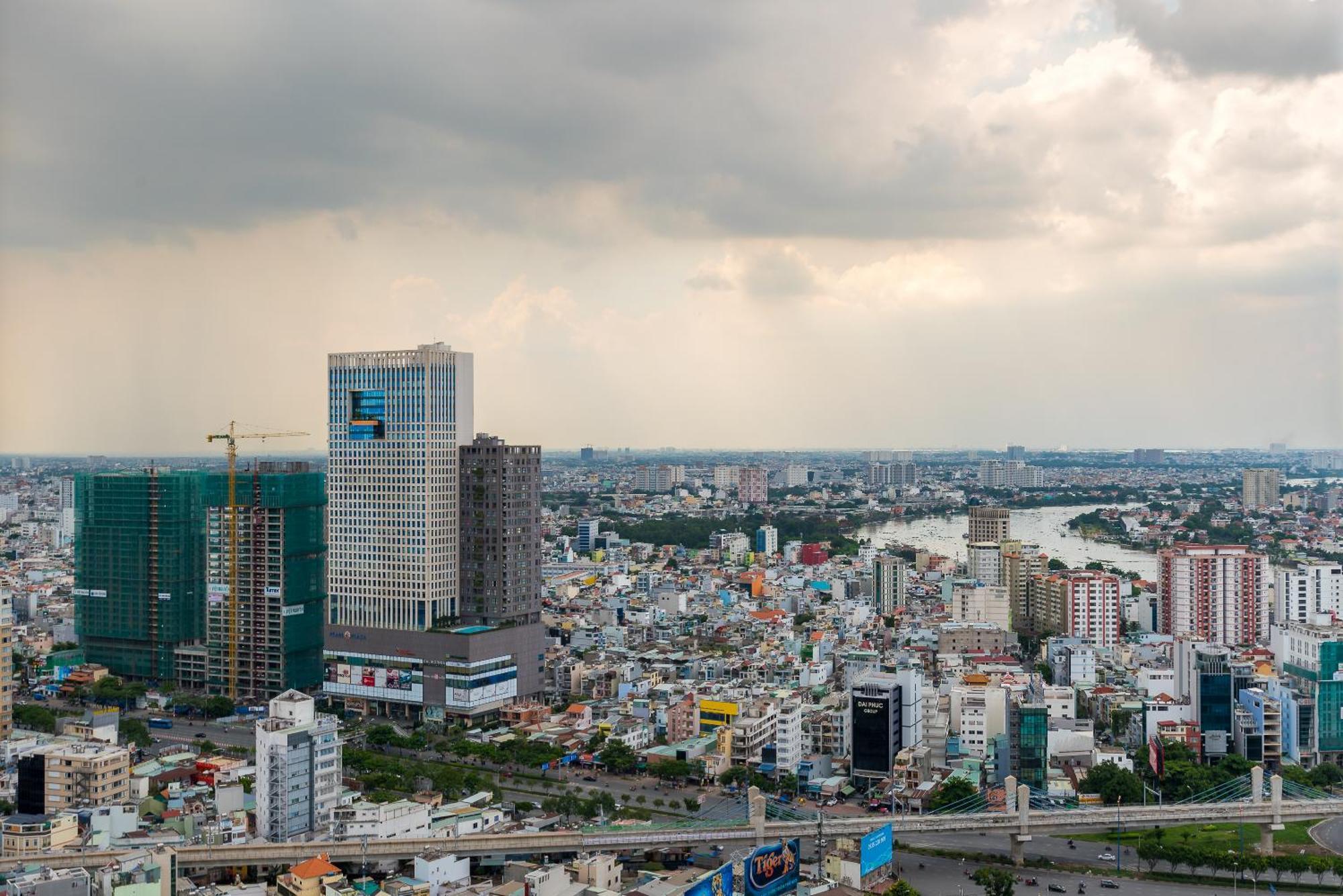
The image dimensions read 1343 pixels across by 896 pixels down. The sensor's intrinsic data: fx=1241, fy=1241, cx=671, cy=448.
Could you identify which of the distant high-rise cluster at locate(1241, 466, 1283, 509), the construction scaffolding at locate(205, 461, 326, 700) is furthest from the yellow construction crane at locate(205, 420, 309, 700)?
the distant high-rise cluster at locate(1241, 466, 1283, 509)

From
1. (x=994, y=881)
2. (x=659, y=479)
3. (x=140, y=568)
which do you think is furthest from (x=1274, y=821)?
(x=659, y=479)

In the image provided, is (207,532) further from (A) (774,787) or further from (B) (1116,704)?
(B) (1116,704)

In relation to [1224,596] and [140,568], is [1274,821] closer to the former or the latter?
[1224,596]

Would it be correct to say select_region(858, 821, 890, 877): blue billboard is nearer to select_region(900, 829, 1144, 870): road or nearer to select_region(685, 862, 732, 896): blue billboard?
select_region(900, 829, 1144, 870): road

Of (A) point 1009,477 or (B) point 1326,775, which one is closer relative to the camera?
(B) point 1326,775

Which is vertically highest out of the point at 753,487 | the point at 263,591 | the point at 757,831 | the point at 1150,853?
the point at 753,487

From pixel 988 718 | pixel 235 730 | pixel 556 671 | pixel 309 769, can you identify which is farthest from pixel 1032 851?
pixel 235 730
